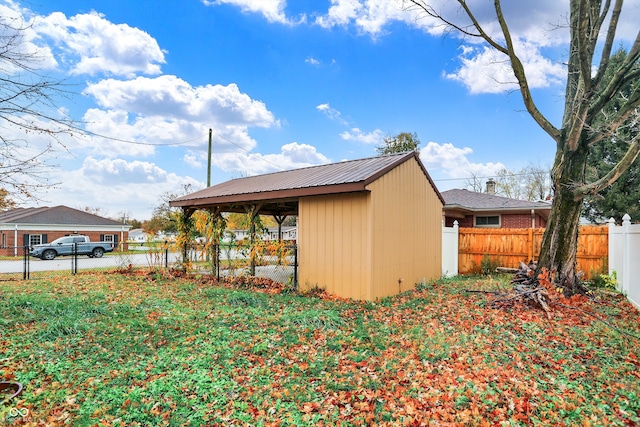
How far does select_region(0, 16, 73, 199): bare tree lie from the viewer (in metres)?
4.66

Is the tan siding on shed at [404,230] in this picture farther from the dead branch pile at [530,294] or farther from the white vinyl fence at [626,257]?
the white vinyl fence at [626,257]

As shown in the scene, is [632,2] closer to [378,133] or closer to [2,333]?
[2,333]

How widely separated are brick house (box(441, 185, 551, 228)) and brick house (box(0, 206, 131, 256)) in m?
20.6

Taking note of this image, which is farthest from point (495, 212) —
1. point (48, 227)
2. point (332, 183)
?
point (48, 227)

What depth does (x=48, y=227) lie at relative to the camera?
80.1 ft

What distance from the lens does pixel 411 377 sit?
135 inches

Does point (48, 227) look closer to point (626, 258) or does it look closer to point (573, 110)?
point (573, 110)

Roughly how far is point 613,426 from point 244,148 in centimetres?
2014

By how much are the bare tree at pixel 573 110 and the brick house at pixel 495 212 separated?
23.5 feet

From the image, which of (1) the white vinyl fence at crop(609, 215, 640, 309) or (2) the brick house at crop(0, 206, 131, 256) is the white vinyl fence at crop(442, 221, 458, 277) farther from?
(2) the brick house at crop(0, 206, 131, 256)

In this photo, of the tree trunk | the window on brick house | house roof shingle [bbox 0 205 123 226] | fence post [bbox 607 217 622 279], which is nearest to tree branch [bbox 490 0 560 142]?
the tree trunk

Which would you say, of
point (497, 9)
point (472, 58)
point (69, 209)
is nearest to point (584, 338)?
point (497, 9)

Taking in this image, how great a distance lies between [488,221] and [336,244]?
11168 millimetres

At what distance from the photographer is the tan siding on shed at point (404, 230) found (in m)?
6.68
